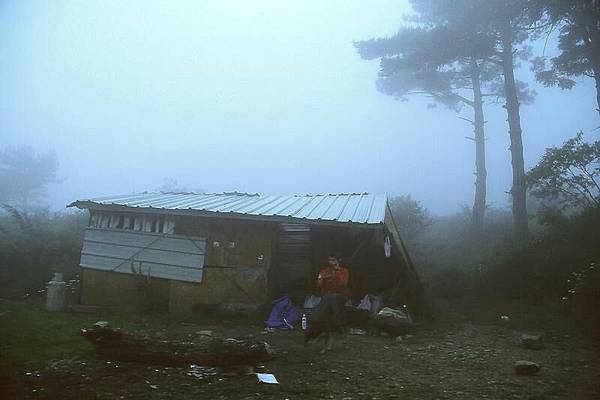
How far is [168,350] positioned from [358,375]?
9.41ft

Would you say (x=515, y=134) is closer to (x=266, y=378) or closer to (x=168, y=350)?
(x=266, y=378)

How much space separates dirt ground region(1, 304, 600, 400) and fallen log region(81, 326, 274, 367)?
6.3 inches

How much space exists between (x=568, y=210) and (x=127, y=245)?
1960cm

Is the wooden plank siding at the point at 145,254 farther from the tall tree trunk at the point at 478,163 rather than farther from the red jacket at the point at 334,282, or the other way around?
the tall tree trunk at the point at 478,163

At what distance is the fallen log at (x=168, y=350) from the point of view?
6.14 m

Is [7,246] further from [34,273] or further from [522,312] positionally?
[522,312]

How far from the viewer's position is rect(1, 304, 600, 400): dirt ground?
5203 mm

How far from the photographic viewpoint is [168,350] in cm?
616

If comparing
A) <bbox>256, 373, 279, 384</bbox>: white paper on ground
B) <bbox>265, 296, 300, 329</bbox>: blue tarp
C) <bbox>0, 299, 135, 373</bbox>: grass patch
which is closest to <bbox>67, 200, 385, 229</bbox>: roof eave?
<bbox>265, 296, 300, 329</bbox>: blue tarp

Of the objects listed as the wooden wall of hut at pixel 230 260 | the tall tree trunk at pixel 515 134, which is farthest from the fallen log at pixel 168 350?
the tall tree trunk at pixel 515 134

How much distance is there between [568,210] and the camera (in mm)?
19812

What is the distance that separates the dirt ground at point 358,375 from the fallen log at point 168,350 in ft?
0.53

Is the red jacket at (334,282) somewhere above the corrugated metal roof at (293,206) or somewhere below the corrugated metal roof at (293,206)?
below

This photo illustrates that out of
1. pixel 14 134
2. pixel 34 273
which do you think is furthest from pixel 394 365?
pixel 14 134
